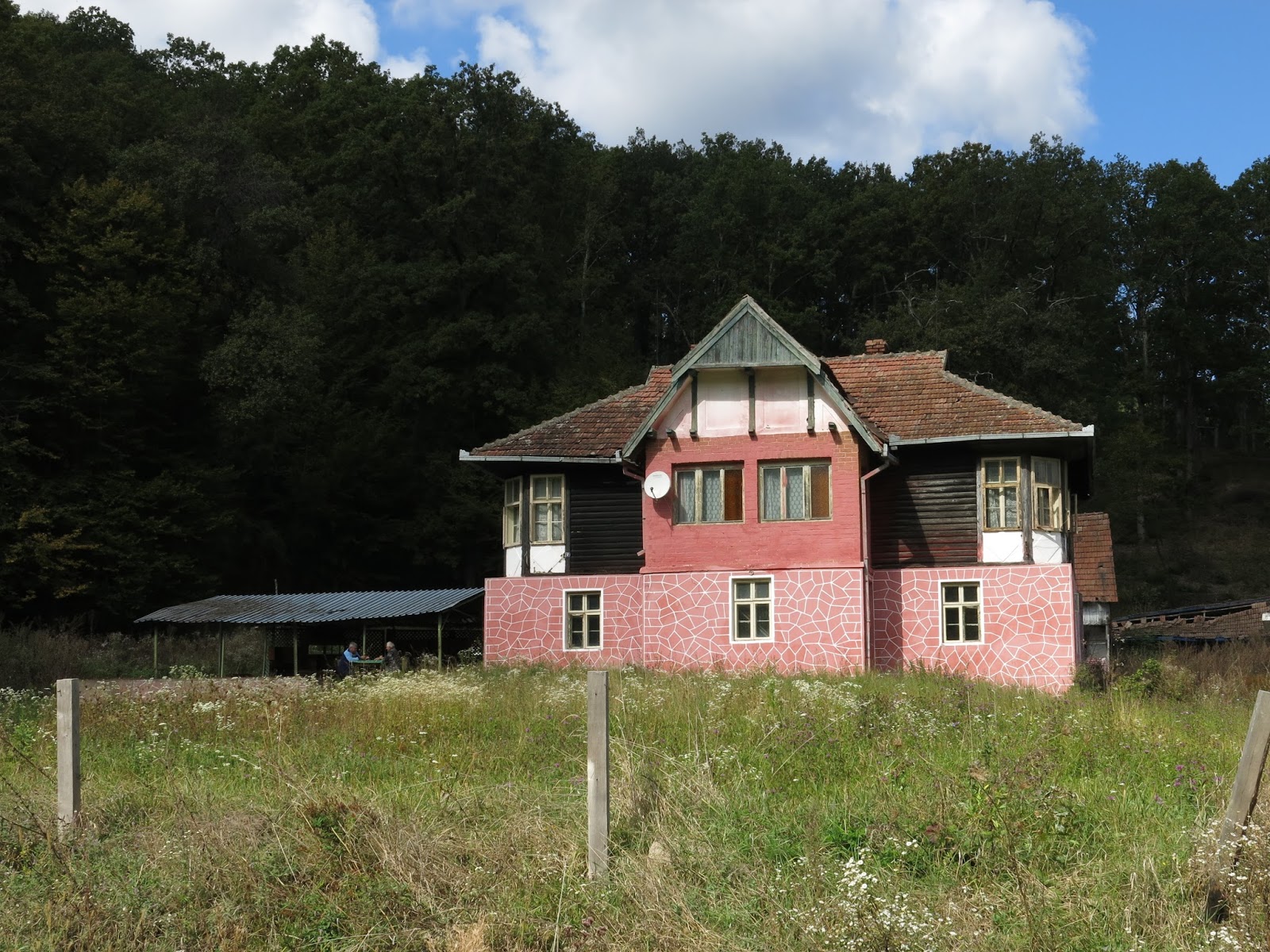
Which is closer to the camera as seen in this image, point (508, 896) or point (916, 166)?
point (508, 896)

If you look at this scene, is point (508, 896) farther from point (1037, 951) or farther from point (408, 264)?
point (408, 264)

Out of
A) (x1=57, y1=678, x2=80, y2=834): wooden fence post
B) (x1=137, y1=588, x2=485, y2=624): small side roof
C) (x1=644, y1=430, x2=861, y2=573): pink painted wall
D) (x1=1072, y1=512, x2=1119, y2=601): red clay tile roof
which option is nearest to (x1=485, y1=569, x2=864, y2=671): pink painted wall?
(x1=644, y1=430, x2=861, y2=573): pink painted wall

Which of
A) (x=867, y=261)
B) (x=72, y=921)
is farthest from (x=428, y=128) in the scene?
(x=72, y=921)

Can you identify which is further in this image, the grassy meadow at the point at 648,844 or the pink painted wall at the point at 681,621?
the pink painted wall at the point at 681,621

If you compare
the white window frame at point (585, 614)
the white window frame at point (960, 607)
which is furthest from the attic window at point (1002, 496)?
the white window frame at point (585, 614)

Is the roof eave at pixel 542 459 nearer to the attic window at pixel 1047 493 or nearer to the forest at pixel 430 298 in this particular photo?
the attic window at pixel 1047 493

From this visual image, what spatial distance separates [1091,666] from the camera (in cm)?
2952

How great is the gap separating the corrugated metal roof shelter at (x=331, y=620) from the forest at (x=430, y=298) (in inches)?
257

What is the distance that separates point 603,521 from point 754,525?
382 centimetres

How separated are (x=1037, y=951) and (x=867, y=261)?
6127cm

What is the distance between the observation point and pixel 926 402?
101ft

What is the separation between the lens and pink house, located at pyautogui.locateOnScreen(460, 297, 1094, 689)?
2855cm

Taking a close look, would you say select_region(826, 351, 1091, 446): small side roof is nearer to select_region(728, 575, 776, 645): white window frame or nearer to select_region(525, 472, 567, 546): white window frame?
select_region(728, 575, 776, 645): white window frame

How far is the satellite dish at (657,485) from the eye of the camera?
29594mm
